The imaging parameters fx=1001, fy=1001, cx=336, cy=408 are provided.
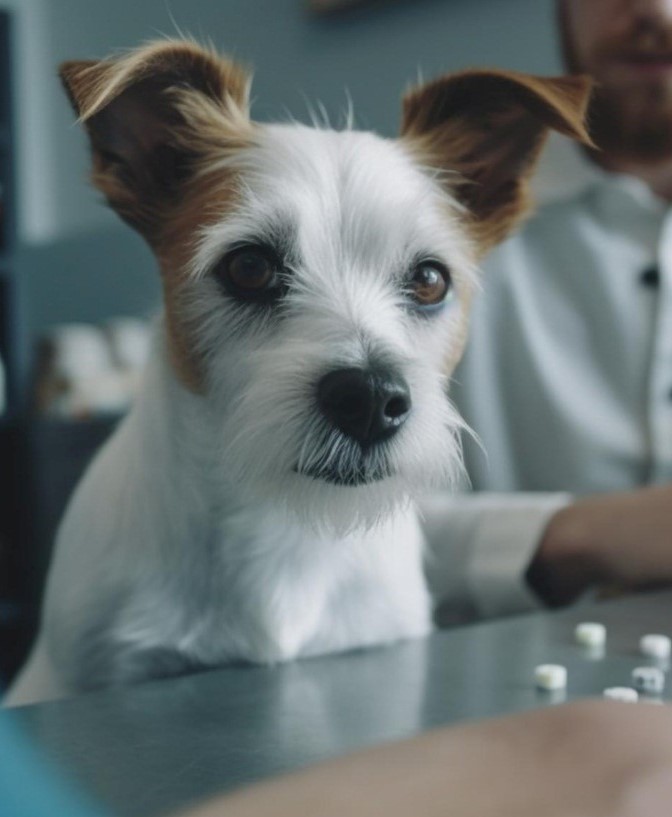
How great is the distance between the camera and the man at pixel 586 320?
50.6 inches

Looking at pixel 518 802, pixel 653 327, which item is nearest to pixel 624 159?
pixel 653 327

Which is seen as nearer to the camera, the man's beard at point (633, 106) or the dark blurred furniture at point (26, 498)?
the man's beard at point (633, 106)

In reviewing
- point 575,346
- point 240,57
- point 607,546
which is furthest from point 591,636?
point 240,57

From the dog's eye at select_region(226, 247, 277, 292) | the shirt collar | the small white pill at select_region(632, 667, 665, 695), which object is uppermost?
the shirt collar

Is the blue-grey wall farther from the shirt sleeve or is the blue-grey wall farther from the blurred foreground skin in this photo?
the blurred foreground skin

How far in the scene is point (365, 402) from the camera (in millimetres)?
673

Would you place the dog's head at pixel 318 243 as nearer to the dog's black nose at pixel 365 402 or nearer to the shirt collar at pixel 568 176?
the dog's black nose at pixel 365 402

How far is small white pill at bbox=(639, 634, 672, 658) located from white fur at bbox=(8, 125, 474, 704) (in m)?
0.21

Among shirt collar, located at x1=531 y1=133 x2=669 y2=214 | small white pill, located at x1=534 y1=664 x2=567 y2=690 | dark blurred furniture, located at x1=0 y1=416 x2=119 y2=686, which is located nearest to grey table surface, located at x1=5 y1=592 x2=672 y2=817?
small white pill, located at x1=534 y1=664 x2=567 y2=690

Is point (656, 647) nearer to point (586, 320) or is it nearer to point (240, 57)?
point (586, 320)

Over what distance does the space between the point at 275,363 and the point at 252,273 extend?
90 millimetres

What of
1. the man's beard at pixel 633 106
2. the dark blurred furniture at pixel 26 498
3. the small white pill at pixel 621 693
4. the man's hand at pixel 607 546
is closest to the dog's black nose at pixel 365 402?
the small white pill at pixel 621 693

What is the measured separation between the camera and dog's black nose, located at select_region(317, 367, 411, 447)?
670mm

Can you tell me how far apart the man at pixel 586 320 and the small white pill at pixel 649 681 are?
1.59 ft
